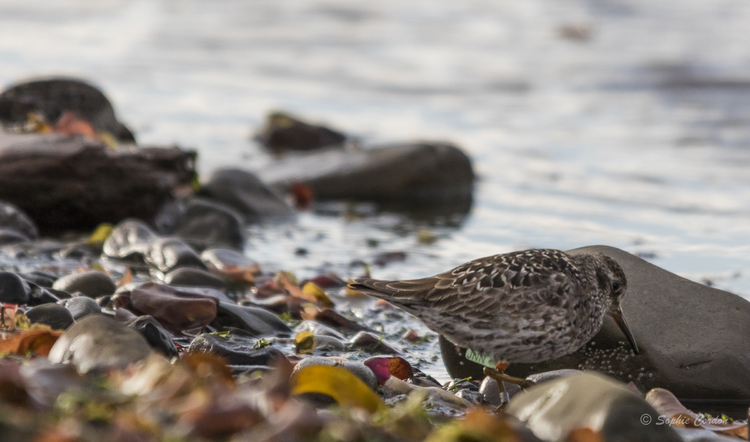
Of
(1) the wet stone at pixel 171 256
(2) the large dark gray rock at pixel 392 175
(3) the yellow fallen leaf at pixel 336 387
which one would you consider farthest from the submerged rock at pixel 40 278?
(2) the large dark gray rock at pixel 392 175

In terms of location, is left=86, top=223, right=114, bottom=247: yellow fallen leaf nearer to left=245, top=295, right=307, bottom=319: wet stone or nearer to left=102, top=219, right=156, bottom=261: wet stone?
left=102, top=219, right=156, bottom=261: wet stone

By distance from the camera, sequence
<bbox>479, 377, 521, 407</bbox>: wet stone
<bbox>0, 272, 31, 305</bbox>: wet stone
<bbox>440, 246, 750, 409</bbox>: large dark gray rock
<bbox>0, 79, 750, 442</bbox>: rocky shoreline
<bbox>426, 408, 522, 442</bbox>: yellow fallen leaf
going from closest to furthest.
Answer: <bbox>426, 408, 522, 442</bbox>: yellow fallen leaf → <bbox>0, 79, 750, 442</bbox>: rocky shoreline → <bbox>479, 377, 521, 407</bbox>: wet stone → <bbox>440, 246, 750, 409</bbox>: large dark gray rock → <bbox>0, 272, 31, 305</bbox>: wet stone

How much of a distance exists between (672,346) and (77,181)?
4856mm

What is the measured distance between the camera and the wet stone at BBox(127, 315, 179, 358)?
150 inches

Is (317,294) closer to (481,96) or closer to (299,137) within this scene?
(299,137)

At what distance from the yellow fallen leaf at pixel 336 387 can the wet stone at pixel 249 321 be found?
4.62 feet

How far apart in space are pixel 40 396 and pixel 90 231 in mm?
4653

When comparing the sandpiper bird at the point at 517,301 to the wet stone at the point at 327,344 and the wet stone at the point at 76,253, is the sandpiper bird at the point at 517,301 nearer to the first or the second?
the wet stone at the point at 327,344

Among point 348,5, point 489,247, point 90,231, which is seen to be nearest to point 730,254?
point 489,247

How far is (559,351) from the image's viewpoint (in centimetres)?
401

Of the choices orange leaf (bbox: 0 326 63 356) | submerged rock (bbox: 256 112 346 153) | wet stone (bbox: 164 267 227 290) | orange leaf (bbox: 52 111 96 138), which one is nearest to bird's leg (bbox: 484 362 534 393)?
orange leaf (bbox: 0 326 63 356)

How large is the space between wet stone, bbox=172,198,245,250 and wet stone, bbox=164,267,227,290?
1.32 m

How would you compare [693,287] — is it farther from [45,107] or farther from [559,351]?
[45,107]

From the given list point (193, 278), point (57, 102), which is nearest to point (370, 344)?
point (193, 278)
